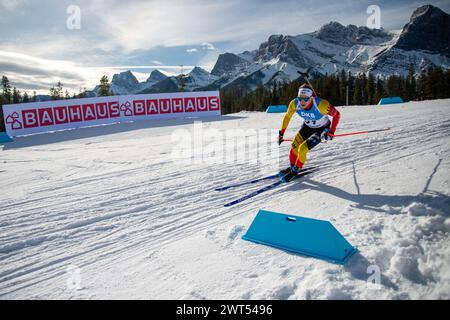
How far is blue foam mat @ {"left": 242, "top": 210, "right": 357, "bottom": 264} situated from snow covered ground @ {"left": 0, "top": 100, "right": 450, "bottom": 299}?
113mm

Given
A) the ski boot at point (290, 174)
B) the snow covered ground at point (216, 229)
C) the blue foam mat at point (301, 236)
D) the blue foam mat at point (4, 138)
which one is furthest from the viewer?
the blue foam mat at point (4, 138)

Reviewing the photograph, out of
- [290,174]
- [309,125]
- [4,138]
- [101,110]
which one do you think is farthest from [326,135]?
[101,110]

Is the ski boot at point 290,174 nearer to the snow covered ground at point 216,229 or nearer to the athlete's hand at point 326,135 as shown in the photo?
the snow covered ground at point 216,229

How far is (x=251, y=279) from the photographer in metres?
2.70

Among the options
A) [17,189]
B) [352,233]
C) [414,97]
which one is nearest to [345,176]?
[352,233]

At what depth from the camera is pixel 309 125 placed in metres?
6.04

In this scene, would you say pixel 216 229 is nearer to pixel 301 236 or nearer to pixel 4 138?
pixel 301 236

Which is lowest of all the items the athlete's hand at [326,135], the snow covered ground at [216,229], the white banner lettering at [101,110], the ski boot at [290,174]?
the snow covered ground at [216,229]

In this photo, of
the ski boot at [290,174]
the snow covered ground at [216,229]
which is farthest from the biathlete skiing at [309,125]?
the snow covered ground at [216,229]

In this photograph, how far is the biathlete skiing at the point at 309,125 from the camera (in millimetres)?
5523

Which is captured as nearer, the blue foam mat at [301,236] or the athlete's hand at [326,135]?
the blue foam mat at [301,236]

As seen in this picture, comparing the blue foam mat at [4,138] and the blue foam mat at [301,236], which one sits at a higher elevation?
the blue foam mat at [4,138]

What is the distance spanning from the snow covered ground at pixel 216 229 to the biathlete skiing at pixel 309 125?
0.41 meters

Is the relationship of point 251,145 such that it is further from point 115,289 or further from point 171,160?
point 115,289
